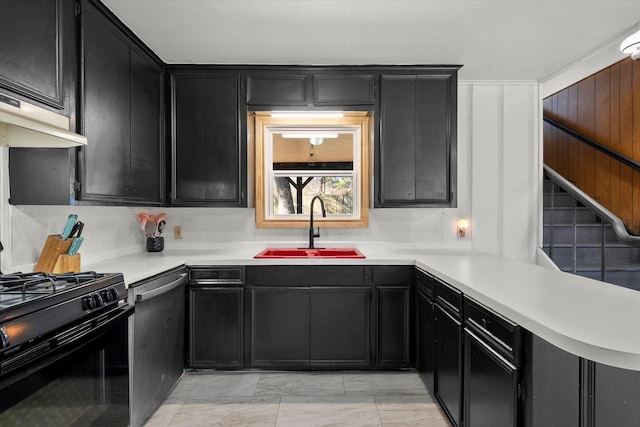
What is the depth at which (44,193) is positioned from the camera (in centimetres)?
184

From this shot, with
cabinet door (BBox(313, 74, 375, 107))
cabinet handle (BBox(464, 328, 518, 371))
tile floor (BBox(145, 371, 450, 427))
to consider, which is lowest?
tile floor (BBox(145, 371, 450, 427))

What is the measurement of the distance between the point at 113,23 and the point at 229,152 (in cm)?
108

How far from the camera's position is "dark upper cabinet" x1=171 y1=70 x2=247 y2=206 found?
2902 mm

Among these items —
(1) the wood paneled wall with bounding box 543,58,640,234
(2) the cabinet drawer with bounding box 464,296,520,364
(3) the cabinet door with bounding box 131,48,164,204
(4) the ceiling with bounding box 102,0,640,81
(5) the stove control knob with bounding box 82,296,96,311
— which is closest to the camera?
(2) the cabinet drawer with bounding box 464,296,520,364

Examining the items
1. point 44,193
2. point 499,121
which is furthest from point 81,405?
point 499,121

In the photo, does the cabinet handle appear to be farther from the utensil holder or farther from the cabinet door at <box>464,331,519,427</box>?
the utensil holder

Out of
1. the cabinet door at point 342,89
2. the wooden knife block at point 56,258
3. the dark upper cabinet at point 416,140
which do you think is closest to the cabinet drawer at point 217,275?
the wooden knife block at point 56,258

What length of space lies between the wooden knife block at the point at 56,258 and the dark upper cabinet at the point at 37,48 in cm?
66

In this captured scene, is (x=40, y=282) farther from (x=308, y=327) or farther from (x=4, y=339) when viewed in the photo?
(x=308, y=327)

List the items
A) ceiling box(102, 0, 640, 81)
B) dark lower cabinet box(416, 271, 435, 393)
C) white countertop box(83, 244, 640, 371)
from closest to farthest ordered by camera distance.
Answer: white countertop box(83, 244, 640, 371) < ceiling box(102, 0, 640, 81) < dark lower cabinet box(416, 271, 435, 393)

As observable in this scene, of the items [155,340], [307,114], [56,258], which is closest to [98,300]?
[56,258]

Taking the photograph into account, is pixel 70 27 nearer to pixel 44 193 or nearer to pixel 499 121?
pixel 44 193

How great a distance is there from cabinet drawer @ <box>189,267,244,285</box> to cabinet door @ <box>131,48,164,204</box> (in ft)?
2.00

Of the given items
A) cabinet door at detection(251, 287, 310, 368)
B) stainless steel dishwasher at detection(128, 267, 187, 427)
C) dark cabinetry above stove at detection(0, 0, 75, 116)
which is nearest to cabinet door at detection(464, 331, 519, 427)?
cabinet door at detection(251, 287, 310, 368)
